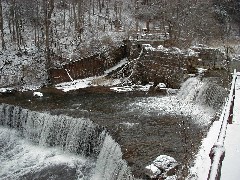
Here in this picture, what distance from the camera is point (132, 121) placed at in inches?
614

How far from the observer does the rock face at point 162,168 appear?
410 inches

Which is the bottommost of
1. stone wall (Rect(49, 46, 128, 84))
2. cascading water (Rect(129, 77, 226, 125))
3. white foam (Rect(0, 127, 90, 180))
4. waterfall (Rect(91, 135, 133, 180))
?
white foam (Rect(0, 127, 90, 180))

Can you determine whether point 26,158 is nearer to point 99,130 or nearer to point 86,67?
point 99,130

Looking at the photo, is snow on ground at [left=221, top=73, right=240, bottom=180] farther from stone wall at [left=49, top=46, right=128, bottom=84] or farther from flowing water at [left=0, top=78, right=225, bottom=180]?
stone wall at [left=49, top=46, right=128, bottom=84]

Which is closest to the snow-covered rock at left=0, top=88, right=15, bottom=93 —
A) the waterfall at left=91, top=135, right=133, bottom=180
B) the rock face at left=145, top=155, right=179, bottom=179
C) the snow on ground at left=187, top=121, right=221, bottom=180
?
the waterfall at left=91, top=135, right=133, bottom=180

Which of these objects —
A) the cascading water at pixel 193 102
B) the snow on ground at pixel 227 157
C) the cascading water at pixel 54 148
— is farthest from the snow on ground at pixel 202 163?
the cascading water at pixel 193 102

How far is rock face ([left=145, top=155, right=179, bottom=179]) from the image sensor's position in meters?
10.4

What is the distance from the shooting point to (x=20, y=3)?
2973cm

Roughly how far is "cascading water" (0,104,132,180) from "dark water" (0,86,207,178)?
41 centimetres

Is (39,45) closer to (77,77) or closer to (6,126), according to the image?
(77,77)

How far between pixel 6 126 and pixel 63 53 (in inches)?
341

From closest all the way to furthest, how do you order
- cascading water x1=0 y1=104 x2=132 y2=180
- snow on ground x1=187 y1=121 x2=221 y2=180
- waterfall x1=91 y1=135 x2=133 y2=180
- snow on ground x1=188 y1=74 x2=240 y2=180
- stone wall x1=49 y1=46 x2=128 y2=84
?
snow on ground x1=188 y1=74 x2=240 y2=180 → snow on ground x1=187 y1=121 x2=221 y2=180 → waterfall x1=91 y1=135 x2=133 y2=180 → cascading water x1=0 y1=104 x2=132 y2=180 → stone wall x1=49 y1=46 x2=128 y2=84

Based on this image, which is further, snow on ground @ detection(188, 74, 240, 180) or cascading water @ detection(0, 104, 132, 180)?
cascading water @ detection(0, 104, 132, 180)

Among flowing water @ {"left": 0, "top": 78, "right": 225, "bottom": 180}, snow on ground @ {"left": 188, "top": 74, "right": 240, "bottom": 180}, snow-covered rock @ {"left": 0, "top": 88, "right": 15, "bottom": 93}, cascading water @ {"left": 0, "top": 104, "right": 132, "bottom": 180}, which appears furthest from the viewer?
snow-covered rock @ {"left": 0, "top": 88, "right": 15, "bottom": 93}
